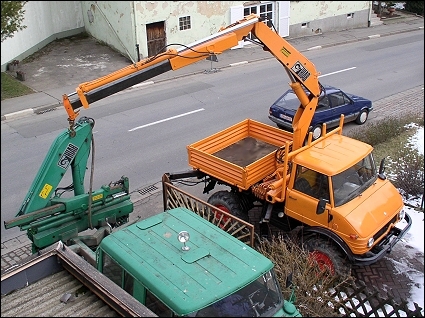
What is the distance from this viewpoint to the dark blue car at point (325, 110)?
14.7m

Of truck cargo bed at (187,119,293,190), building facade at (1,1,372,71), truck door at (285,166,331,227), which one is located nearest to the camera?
truck door at (285,166,331,227)

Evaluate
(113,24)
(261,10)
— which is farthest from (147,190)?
(261,10)

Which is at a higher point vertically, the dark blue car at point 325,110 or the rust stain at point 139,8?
the rust stain at point 139,8

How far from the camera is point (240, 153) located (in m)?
10.5

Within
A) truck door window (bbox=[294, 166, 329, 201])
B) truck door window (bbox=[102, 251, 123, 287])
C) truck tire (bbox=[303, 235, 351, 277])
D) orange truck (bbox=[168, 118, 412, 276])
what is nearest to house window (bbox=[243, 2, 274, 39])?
orange truck (bbox=[168, 118, 412, 276])

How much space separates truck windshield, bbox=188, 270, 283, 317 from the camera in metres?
5.43

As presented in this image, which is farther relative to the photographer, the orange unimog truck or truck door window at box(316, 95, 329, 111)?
truck door window at box(316, 95, 329, 111)

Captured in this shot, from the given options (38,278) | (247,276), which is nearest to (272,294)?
(247,276)

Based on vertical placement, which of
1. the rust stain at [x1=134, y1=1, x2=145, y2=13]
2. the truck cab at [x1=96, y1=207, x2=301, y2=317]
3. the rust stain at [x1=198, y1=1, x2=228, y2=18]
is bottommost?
the truck cab at [x1=96, y1=207, x2=301, y2=317]

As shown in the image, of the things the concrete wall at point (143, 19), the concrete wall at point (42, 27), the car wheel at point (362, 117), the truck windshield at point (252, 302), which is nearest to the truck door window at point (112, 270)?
the truck windshield at point (252, 302)

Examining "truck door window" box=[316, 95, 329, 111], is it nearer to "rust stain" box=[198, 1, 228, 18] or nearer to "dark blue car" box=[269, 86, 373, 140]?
"dark blue car" box=[269, 86, 373, 140]

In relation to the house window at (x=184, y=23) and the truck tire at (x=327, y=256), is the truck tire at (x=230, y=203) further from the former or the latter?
the house window at (x=184, y=23)

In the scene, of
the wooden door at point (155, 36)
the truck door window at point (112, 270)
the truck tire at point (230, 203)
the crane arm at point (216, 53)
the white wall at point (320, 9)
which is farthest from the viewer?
the white wall at point (320, 9)

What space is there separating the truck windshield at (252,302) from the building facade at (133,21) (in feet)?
54.9
